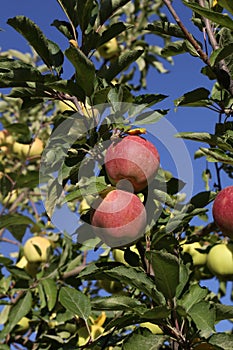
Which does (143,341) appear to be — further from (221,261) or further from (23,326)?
(23,326)

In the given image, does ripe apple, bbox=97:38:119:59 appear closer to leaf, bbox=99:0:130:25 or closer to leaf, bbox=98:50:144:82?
leaf, bbox=99:0:130:25

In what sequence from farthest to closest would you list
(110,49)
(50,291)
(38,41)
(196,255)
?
(110,49)
(196,255)
(50,291)
(38,41)

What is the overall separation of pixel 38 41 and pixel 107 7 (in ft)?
0.94

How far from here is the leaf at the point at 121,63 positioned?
1327 millimetres

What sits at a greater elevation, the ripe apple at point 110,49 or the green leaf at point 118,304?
the ripe apple at point 110,49

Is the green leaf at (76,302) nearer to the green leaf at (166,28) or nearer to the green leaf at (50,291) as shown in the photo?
the green leaf at (50,291)

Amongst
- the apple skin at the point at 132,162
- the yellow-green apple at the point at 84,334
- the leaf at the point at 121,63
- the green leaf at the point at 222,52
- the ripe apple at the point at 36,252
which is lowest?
the yellow-green apple at the point at 84,334

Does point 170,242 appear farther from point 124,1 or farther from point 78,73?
point 124,1

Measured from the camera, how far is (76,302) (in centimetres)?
163

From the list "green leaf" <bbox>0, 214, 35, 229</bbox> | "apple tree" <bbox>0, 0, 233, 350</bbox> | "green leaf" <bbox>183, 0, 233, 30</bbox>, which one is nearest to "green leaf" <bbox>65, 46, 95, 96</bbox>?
"apple tree" <bbox>0, 0, 233, 350</bbox>

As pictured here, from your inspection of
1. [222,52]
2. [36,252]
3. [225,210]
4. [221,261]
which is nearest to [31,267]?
[36,252]

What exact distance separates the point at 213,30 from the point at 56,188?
74 centimetres

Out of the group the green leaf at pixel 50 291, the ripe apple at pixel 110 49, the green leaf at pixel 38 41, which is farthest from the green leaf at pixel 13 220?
the ripe apple at pixel 110 49

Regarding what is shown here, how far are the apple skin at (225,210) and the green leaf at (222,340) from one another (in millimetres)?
284
